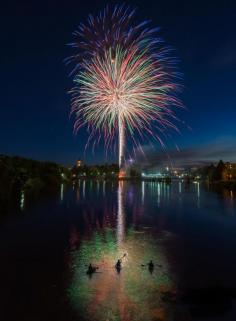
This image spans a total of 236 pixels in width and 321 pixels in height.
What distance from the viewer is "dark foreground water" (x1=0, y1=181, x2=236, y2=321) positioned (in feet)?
42.1

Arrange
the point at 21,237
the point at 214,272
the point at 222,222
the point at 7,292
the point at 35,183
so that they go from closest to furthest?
the point at 7,292 < the point at 214,272 < the point at 21,237 < the point at 222,222 < the point at 35,183

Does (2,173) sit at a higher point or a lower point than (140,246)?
higher

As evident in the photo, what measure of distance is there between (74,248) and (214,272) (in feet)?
30.8

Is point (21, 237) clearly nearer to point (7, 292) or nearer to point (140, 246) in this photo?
point (140, 246)

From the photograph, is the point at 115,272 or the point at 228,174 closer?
the point at 115,272

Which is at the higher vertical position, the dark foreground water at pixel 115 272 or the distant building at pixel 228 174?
the distant building at pixel 228 174

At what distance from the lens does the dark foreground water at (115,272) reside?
12828 mm

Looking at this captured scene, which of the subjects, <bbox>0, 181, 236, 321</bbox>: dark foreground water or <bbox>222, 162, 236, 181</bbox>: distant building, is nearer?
<bbox>0, 181, 236, 321</bbox>: dark foreground water

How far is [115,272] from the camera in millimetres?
17453

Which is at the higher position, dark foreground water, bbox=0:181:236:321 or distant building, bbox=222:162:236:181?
distant building, bbox=222:162:236:181

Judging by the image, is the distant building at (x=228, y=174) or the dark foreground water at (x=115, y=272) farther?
the distant building at (x=228, y=174)

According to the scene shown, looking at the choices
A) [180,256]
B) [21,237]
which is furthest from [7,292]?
[21,237]

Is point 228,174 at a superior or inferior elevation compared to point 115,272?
superior

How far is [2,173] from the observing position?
59562 mm
